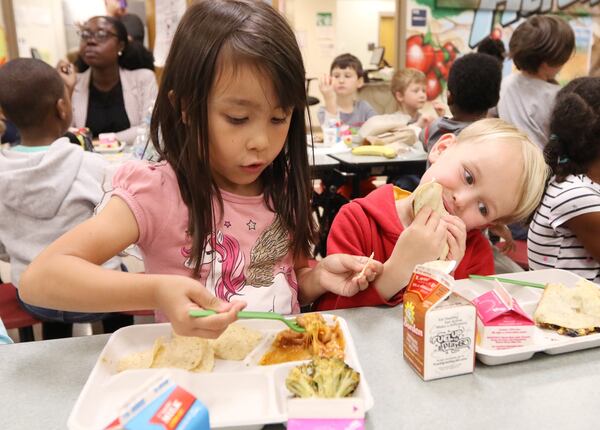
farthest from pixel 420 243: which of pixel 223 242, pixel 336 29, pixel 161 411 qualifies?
pixel 336 29

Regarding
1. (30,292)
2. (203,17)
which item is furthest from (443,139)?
(30,292)

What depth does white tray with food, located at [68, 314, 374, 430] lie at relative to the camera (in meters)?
0.74

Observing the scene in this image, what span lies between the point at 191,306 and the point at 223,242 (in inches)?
16.3

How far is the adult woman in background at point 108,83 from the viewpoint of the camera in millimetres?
3680

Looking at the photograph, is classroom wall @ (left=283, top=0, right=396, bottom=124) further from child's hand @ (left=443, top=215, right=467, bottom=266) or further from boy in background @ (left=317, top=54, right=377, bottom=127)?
child's hand @ (left=443, top=215, right=467, bottom=266)

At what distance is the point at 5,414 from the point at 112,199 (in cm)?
44

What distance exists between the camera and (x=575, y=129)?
5.78 feet

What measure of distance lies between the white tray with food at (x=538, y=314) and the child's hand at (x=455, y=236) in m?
0.06

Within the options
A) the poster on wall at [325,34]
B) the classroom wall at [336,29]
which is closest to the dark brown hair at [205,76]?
the classroom wall at [336,29]

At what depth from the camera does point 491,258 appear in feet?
→ 4.46

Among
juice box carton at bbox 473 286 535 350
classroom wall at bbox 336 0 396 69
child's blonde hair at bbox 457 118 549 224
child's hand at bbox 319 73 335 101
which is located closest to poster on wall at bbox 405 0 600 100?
classroom wall at bbox 336 0 396 69

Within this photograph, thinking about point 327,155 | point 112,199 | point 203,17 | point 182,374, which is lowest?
point 327,155

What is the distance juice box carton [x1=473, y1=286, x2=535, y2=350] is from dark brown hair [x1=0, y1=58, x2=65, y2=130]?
180 cm

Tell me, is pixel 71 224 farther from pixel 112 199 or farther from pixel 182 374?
pixel 182 374
